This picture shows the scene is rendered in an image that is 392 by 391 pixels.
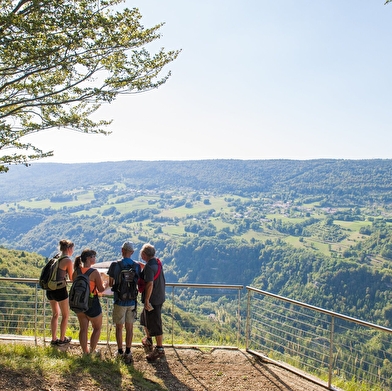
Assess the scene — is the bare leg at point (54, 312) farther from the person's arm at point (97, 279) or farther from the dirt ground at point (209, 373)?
the person's arm at point (97, 279)

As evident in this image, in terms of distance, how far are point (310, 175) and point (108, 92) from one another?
174m

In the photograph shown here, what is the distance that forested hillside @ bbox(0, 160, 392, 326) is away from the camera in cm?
7198

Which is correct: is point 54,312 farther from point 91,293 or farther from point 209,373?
point 209,373

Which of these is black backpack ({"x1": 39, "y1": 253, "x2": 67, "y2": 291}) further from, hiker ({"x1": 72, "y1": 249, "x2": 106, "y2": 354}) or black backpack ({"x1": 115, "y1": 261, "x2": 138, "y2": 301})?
black backpack ({"x1": 115, "y1": 261, "x2": 138, "y2": 301})

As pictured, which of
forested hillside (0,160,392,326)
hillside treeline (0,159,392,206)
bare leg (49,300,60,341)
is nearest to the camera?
bare leg (49,300,60,341)


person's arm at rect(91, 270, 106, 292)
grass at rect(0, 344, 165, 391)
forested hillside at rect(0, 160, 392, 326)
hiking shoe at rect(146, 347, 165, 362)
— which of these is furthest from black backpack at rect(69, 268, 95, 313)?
forested hillside at rect(0, 160, 392, 326)

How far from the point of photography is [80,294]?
4789mm

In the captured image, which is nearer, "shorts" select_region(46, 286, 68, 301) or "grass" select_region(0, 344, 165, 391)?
"grass" select_region(0, 344, 165, 391)

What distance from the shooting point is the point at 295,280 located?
7488 cm

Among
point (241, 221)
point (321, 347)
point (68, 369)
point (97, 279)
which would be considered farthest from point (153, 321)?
point (241, 221)

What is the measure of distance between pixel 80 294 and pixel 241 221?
133 meters

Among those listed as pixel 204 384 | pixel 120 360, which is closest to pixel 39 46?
pixel 120 360

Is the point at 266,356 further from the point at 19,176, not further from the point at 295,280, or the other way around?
the point at 19,176

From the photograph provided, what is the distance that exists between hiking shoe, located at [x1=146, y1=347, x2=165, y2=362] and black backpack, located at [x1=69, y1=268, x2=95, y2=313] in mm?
1202
